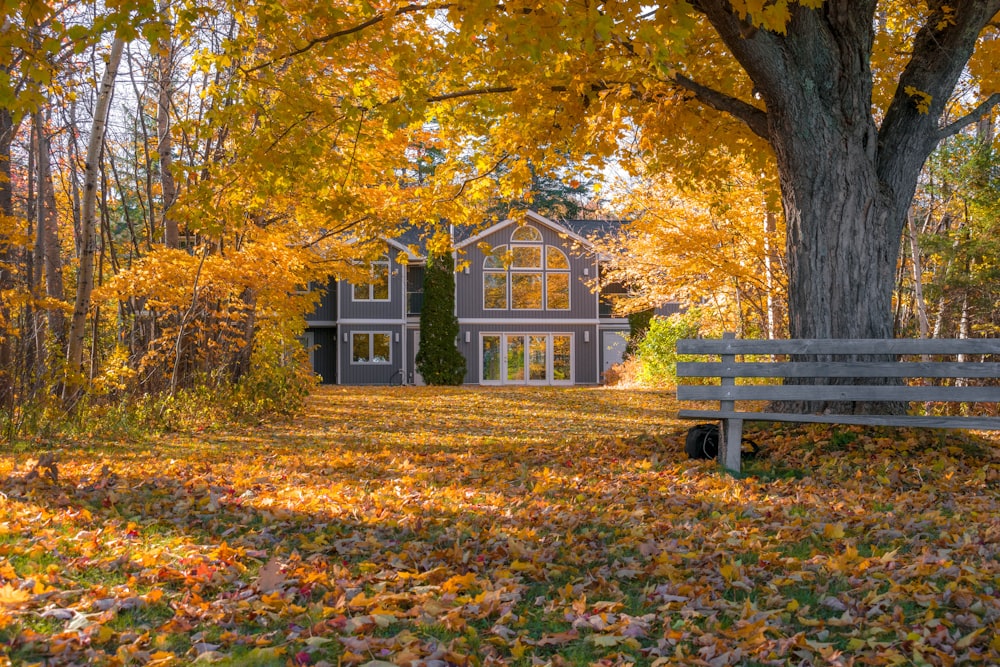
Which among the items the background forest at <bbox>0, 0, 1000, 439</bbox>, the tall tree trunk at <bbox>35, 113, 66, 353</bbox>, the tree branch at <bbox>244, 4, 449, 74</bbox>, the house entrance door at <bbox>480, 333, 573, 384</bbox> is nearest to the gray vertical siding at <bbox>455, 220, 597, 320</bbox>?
the house entrance door at <bbox>480, 333, 573, 384</bbox>

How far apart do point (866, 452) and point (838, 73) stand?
137 inches

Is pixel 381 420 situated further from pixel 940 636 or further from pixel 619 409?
pixel 940 636

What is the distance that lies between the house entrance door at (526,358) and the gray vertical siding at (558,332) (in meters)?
0.18

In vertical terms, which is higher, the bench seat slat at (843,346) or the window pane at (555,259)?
the window pane at (555,259)

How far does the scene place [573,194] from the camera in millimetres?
50781

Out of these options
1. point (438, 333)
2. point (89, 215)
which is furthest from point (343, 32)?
point (438, 333)

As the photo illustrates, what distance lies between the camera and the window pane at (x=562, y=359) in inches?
1303

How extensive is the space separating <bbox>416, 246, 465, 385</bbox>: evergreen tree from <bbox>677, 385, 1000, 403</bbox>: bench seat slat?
2336 cm

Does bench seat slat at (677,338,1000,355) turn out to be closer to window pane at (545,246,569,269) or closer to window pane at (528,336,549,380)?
window pane at (545,246,569,269)

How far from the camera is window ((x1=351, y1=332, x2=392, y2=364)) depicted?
32969mm

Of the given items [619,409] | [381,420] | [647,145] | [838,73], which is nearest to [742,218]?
[619,409]

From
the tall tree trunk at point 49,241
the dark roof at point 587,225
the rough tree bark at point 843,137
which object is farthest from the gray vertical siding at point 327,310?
the rough tree bark at point 843,137

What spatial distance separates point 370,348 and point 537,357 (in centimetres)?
626

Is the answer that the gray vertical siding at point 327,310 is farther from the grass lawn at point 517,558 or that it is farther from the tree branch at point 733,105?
the tree branch at point 733,105
